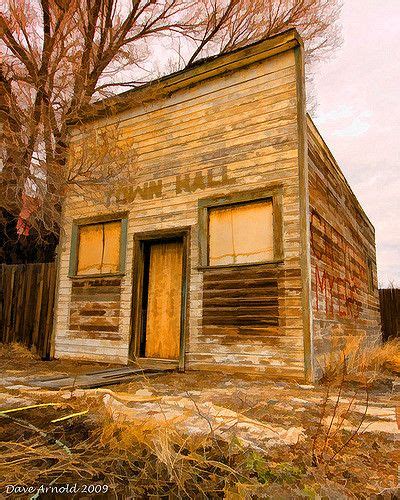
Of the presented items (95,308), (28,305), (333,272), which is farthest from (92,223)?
(333,272)

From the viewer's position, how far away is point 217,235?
6.66 m

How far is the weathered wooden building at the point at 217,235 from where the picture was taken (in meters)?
5.89

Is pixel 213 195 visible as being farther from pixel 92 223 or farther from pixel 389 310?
pixel 389 310

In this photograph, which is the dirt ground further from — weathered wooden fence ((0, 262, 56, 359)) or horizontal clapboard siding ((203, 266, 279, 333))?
weathered wooden fence ((0, 262, 56, 359))

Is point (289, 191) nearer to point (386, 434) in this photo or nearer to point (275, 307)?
point (275, 307)

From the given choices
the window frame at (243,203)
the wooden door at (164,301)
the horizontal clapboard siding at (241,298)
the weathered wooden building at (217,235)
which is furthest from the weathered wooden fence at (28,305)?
the horizontal clapboard siding at (241,298)

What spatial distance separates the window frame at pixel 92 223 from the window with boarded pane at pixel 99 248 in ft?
0.22

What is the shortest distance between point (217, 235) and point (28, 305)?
550 centimetres

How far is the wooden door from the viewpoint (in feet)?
23.1

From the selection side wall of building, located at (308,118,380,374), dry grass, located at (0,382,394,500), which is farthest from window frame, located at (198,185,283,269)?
dry grass, located at (0,382,394,500)

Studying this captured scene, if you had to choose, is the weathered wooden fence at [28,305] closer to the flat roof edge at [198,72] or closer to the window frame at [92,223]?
the window frame at [92,223]

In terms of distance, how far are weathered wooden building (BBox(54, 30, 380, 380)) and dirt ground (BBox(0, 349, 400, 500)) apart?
2.20 meters

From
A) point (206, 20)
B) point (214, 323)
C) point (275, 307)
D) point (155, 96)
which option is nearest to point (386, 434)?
point (275, 307)

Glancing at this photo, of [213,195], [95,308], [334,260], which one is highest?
[213,195]
